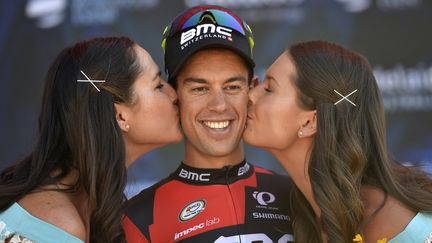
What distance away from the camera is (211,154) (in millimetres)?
3232

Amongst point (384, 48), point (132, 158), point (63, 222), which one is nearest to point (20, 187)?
point (63, 222)

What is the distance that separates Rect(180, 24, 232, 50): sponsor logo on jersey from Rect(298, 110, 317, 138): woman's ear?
1.66 feet

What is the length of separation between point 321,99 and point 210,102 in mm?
529

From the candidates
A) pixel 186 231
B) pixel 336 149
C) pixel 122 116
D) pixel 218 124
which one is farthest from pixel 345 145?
pixel 122 116

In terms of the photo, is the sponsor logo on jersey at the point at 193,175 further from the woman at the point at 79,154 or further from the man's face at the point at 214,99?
the woman at the point at 79,154

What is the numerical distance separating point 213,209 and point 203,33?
0.74 meters

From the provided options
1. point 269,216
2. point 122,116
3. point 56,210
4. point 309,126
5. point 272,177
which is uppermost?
point 122,116

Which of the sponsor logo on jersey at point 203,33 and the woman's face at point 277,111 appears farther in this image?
the sponsor logo on jersey at point 203,33

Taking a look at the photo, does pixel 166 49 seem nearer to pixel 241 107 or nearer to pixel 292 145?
pixel 241 107

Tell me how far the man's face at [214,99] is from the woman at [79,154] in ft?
0.95

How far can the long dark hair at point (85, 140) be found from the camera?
2.72m

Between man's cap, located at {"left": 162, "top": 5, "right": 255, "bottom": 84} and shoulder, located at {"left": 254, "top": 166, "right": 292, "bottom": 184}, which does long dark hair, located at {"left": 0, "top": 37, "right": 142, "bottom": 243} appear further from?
shoulder, located at {"left": 254, "top": 166, "right": 292, "bottom": 184}

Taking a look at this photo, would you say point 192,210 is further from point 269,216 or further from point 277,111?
point 277,111

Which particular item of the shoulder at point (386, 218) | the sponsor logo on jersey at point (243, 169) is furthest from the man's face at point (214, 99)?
the shoulder at point (386, 218)
